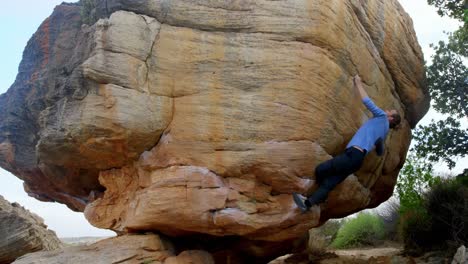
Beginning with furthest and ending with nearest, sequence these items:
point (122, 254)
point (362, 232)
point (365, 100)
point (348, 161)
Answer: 1. point (362, 232)
2. point (365, 100)
3. point (348, 161)
4. point (122, 254)

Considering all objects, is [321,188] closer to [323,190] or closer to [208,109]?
[323,190]

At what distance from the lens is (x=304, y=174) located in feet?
27.6

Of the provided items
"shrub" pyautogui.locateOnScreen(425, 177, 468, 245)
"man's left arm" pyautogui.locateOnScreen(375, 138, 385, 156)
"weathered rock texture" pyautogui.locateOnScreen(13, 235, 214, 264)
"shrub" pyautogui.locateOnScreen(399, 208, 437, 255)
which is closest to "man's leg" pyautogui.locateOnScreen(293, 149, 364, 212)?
"man's left arm" pyautogui.locateOnScreen(375, 138, 385, 156)

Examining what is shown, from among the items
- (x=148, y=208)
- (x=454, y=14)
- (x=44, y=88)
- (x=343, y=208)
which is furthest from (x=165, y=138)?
(x=454, y=14)

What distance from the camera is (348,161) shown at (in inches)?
328

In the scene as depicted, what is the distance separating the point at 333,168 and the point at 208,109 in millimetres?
2318

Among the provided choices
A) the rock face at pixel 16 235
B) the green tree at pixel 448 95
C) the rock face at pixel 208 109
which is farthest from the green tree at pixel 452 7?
the rock face at pixel 16 235

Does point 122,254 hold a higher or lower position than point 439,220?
lower

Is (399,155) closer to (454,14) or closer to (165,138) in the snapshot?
(454,14)

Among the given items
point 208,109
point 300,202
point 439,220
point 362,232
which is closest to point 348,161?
point 300,202

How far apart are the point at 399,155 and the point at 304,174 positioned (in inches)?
191

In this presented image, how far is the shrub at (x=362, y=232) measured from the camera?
18484 millimetres

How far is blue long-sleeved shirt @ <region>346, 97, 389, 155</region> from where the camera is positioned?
28.0 ft

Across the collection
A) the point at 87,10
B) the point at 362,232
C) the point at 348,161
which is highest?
the point at 87,10
